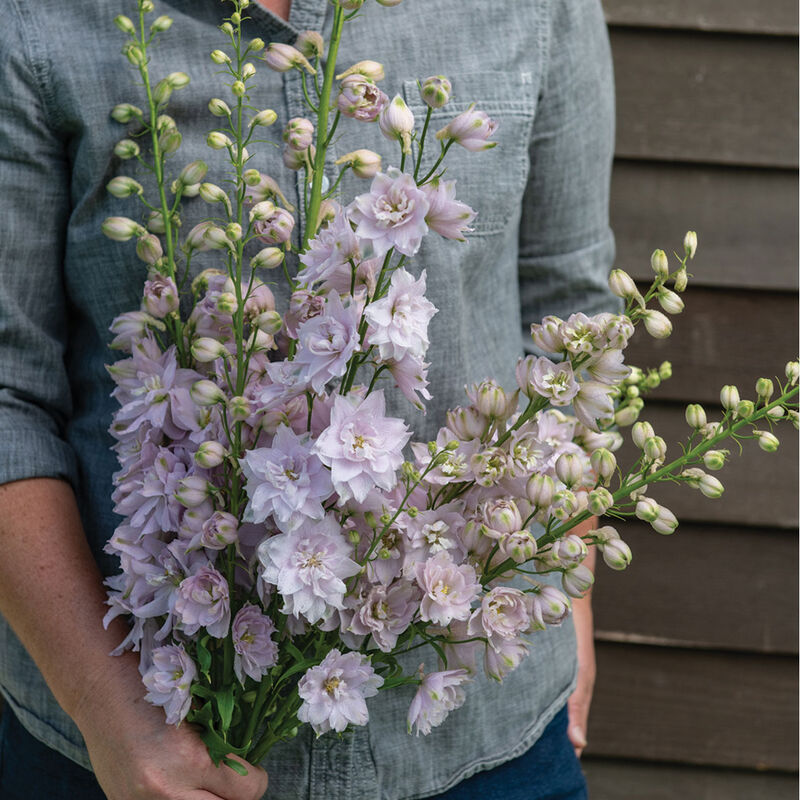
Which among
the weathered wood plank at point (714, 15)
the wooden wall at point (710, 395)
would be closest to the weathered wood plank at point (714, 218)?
the wooden wall at point (710, 395)

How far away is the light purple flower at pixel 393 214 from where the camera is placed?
21.4 inches

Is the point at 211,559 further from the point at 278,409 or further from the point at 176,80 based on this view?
the point at 176,80

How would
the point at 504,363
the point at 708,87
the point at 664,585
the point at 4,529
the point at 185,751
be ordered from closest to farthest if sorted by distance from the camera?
the point at 185,751 → the point at 4,529 → the point at 504,363 → the point at 708,87 → the point at 664,585

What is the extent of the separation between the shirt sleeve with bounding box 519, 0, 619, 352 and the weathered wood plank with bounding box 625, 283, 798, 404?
370 mm

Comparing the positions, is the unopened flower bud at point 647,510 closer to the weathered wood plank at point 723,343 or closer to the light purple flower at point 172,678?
the light purple flower at point 172,678

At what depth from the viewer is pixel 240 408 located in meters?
0.59

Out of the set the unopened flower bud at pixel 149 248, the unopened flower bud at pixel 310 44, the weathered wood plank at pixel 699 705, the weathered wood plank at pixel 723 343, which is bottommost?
the weathered wood plank at pixel 699 705

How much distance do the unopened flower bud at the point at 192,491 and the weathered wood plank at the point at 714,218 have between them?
3.20 feet

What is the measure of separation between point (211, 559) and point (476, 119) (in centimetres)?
34

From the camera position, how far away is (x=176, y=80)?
0.65 metres

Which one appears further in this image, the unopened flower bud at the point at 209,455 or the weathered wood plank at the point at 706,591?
the weathered wood plank at the point at 706,591

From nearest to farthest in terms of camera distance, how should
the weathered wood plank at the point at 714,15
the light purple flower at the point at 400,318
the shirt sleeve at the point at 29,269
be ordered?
the light purple flower at the point at 400,318, the shirt sleeve at the point at 29,269, the weathered wood plank at the point at 714,15

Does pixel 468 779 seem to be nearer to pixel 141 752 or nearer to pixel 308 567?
pixel 141 752

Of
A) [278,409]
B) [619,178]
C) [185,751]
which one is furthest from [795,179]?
[185,751]
